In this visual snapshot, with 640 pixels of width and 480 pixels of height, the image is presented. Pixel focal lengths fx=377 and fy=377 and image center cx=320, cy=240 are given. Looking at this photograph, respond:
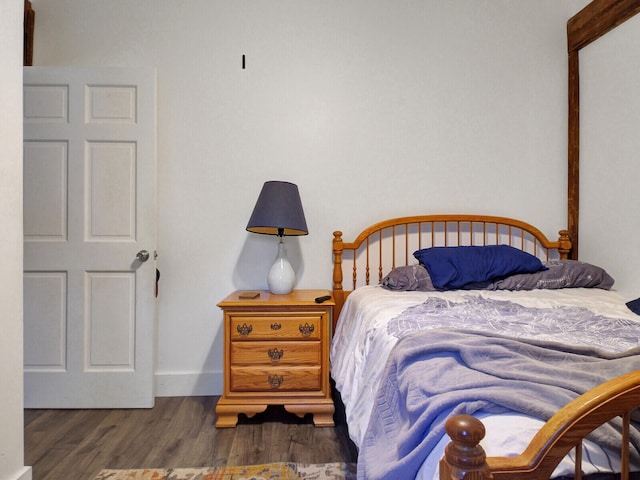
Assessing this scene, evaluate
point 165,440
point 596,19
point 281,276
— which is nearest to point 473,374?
point 281,276

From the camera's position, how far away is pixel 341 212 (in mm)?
2420

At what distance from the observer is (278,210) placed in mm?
2043

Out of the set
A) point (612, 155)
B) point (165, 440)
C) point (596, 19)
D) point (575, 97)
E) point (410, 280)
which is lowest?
point (165, 440)

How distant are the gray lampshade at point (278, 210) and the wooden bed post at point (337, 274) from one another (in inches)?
10.6

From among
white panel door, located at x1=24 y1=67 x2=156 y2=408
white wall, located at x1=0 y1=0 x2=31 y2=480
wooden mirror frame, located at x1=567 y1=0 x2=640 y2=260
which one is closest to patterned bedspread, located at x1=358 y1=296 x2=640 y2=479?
white wall, located at x1=0 y1=0 x2=31 y2=480

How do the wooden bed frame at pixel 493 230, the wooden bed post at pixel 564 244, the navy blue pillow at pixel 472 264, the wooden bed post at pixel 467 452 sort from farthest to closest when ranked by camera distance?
the wooden bed post at pixel 564 244
the wooden bed frame at pixel 493 230
the navy blue pillow at pixel 472 264
the wooden bed post at pixel 467 452

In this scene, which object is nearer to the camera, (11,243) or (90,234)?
(11,243)

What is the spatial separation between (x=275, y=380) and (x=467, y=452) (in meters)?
1.51

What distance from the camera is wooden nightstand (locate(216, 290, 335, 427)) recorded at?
1905 mm

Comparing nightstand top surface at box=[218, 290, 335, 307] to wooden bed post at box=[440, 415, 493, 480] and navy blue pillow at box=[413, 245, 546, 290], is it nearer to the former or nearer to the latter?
navy blue pillow at box=[413, 245, 546, 290]

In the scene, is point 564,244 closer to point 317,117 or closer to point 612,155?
point 612,155

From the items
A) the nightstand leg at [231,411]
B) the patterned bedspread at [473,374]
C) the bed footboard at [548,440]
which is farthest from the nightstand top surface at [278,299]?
the bed footboard at [548,440]

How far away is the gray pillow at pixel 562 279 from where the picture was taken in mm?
2051

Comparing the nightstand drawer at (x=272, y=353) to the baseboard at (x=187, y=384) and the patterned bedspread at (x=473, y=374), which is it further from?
the patterned bedspread at (x=473, y=374)
